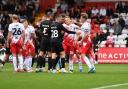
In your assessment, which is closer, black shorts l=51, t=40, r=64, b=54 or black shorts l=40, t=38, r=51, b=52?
black shorts l=51, t=40, r=64, b=54

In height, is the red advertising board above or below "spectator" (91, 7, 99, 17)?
below

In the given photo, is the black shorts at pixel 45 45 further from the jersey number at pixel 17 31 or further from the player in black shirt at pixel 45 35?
the jersey number at pixel 17 31

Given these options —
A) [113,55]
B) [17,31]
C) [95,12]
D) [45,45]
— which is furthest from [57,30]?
Answer: [95,12]

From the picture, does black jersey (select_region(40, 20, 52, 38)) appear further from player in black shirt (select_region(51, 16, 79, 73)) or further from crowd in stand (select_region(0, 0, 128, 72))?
crowd in stand (select_region(0, 0, 128, 72))

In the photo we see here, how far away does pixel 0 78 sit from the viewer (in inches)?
758

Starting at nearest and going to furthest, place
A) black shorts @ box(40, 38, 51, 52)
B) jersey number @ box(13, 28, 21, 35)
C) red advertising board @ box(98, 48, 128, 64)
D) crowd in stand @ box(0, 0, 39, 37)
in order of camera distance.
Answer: black shorts @ box(40, 38, 51, 52), jersey number @ box(13, 28, 21, 35), red advertising board @ box(98, 48, 128, 64), crowd in stand @ box(0, 0, 39, 37)

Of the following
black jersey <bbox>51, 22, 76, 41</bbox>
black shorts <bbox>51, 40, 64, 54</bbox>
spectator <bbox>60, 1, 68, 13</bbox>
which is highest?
spectator <bbox>60, 1, 68, 13</bbox>

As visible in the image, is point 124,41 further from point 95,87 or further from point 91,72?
point 95,87

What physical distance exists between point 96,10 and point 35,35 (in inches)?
635

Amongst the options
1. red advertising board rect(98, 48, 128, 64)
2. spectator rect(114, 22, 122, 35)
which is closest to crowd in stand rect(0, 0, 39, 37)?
spectator rect(114, 22, 122, 35)

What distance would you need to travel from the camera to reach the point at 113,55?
3294 centimetres

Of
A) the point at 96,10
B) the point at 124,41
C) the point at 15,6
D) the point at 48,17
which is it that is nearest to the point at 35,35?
the point at 48,17

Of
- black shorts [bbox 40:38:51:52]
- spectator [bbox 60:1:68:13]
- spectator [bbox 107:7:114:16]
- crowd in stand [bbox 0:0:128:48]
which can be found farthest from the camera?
spectator [bbox 60:1:68:13]

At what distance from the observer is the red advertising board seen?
3275 centimetres
